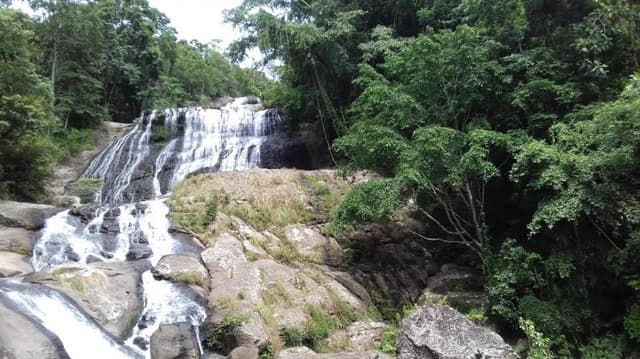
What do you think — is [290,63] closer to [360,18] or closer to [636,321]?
[360,18]

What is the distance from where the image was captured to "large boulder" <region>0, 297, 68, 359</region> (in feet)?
22.6

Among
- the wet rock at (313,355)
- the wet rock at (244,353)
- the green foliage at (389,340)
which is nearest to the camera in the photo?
the wet rock at (244,353)

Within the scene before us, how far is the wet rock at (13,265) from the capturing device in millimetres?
9817

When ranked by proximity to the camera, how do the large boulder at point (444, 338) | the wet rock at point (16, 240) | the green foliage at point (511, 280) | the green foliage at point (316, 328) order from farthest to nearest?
the wet rock at point (16, 240), the green foliage at point (511, 280), the green foliage at point (316, 328), the large boulder at point (444, 338)

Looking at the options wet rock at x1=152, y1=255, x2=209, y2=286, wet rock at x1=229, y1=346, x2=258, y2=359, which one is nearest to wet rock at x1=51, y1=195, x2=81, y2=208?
wet rock at x1=152, y1=255, x2=209, y2=286

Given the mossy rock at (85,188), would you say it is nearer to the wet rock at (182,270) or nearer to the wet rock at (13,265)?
the wet rock at (13,265)

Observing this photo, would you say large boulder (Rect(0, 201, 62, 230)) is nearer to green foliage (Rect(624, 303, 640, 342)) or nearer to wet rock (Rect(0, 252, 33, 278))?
wet rock (Rect(0, 252, 33, 278))

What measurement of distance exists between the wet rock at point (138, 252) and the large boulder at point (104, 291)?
1208mm

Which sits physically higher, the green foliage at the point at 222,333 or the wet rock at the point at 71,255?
the wet rock at the point at 71,255

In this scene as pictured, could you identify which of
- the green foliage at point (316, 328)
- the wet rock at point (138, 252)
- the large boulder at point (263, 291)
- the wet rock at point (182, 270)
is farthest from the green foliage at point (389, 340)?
the wet rock at point (138, 252)

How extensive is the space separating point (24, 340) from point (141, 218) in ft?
20.4

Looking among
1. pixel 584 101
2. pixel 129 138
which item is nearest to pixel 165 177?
pixel 129 138

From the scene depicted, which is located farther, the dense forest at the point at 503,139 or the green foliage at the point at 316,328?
the green foliage at the point at 316,328

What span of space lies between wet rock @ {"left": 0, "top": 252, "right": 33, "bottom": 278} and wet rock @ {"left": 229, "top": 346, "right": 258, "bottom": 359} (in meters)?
5.26
